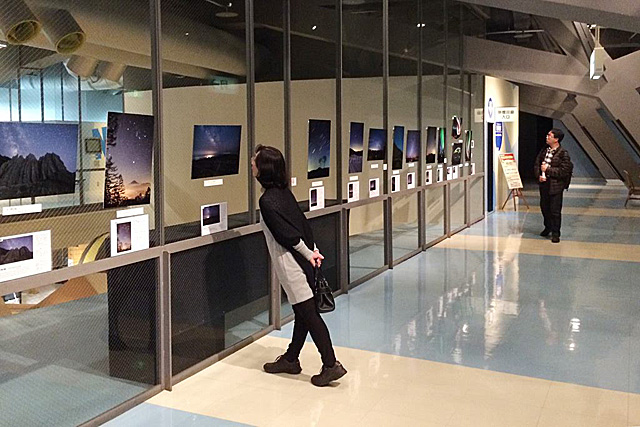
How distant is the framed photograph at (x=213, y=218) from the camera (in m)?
4.98

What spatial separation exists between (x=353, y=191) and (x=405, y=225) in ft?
7.37

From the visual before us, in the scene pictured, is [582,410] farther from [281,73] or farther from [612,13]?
[612,13]

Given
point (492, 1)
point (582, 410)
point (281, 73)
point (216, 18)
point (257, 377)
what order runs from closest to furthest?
point (582, 410), point (257, 377), point (216, 18), point (281, 73), point (492, 1)

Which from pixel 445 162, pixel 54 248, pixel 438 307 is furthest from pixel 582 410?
pixel 445 162

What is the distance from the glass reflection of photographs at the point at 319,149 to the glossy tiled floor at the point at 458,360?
1436mm

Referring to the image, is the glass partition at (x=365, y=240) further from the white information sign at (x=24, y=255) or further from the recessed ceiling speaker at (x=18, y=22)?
the recessed ceiling speaker at (x=18, y=22)

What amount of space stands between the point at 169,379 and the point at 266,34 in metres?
3.08

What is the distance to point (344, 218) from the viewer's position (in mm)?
7457

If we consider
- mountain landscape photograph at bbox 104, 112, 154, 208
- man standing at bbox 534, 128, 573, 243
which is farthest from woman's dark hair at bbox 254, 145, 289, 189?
man standing at bbox 534, 128, 573, 243

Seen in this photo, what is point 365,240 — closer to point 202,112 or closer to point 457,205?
point 202,112

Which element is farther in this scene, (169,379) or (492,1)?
(492,1)

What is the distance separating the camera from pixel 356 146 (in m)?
7.81

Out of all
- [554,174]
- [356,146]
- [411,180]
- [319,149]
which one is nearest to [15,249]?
[319,149]

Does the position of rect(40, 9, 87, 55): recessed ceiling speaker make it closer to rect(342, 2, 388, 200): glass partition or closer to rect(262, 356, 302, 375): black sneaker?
rect(262, 356, 302, 375): black sneaker
